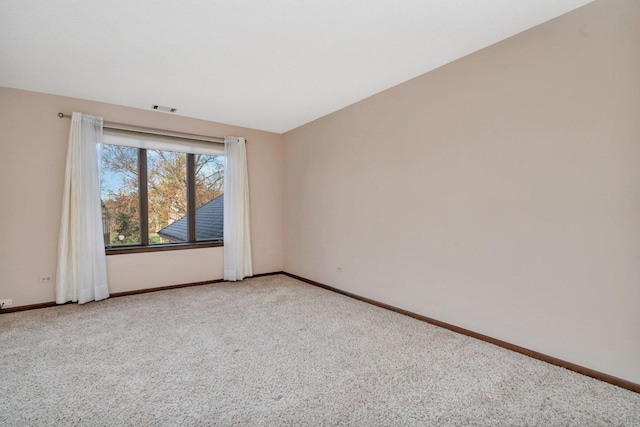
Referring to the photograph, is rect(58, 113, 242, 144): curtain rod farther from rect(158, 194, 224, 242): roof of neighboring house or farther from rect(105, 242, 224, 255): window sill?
rect(105, 242, 224, 255): window sill

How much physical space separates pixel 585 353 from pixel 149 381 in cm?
290

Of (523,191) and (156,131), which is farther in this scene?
(156,131)

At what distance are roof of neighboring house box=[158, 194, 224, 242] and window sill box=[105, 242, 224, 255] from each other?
16cm

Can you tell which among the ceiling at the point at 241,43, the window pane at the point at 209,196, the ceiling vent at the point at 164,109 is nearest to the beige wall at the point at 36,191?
the ceiling vent at the point at 164,109

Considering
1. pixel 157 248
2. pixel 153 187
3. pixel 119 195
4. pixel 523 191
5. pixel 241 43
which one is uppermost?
pixel 241 43

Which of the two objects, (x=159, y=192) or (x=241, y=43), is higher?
(x=241, y=43)

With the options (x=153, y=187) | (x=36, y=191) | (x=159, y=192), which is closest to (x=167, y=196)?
(x=159, y=192)

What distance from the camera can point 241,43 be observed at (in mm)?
2453

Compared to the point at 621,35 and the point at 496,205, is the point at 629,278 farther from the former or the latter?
the point at 621,35

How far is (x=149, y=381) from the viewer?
1971mm

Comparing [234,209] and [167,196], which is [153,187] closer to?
[167,196]

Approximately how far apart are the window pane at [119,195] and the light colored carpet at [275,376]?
1148 millimetres

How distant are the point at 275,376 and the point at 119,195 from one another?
11.0ft

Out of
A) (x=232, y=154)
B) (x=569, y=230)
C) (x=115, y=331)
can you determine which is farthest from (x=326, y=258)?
(x=569, y=230)
